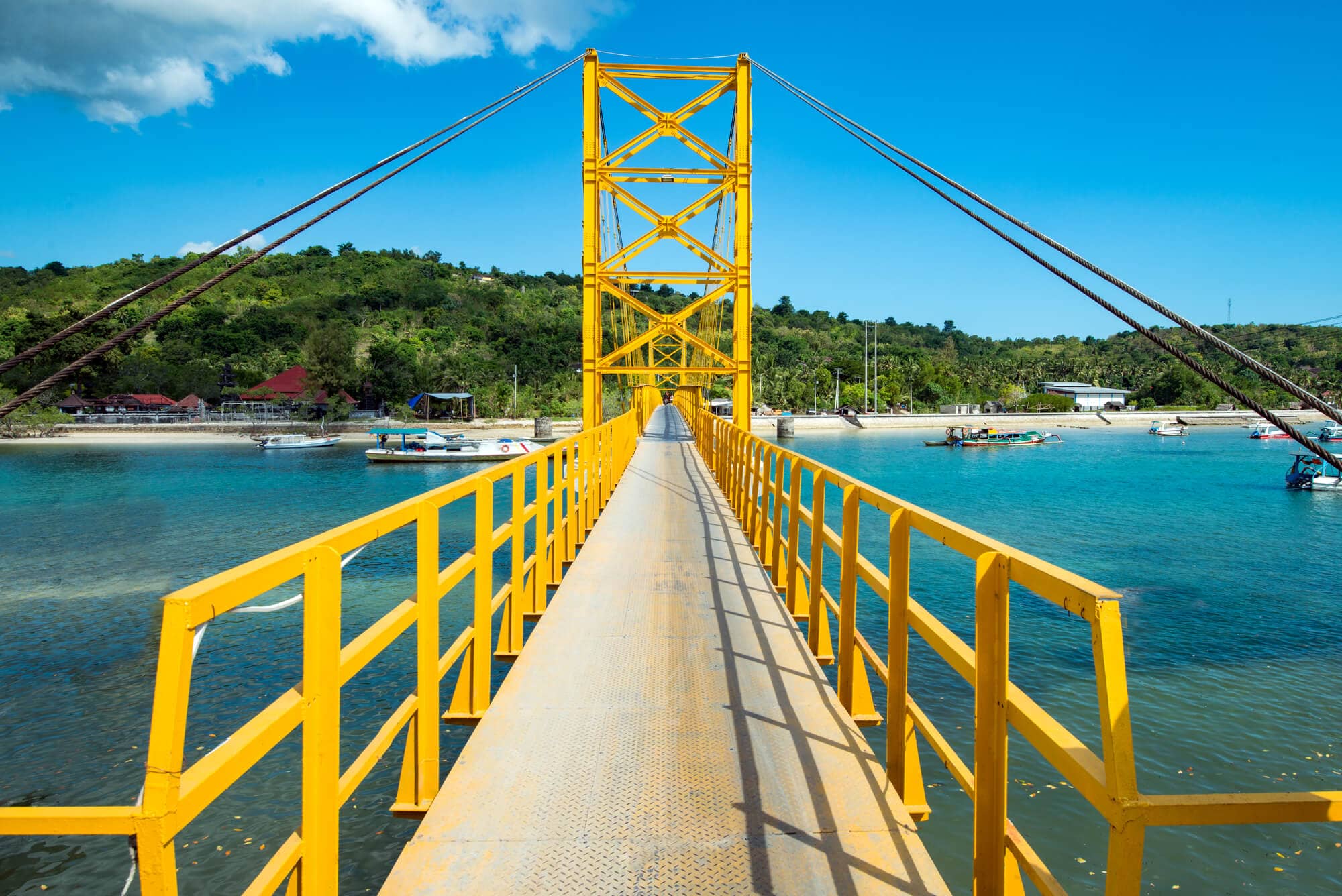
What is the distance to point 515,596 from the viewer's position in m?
5.10

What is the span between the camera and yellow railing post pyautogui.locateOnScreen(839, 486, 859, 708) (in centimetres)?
394

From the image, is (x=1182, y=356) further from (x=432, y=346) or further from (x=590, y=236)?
(x=432, y=346)

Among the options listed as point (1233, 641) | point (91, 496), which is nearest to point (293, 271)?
point (91, 496)

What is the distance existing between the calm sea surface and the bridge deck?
2.50 meters

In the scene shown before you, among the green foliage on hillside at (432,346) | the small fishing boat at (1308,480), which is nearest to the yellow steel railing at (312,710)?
the small fishing boat at (1308,480)

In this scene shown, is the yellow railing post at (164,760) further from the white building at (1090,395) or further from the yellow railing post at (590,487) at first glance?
the white building at (1090,395)

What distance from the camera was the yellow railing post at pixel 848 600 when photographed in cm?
394

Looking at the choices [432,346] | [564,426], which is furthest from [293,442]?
[432,346]

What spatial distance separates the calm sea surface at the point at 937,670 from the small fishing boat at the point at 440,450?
1448cm

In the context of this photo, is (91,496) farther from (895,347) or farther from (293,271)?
(895,347)

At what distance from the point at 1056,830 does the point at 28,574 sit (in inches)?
862

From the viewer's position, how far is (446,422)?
2785 inches

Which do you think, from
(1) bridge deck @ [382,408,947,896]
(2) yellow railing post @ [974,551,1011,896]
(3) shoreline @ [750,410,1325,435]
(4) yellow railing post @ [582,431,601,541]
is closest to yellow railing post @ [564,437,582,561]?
(4) yellow railing post @ [582,431,601,541]

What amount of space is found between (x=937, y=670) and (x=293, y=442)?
57.0m
